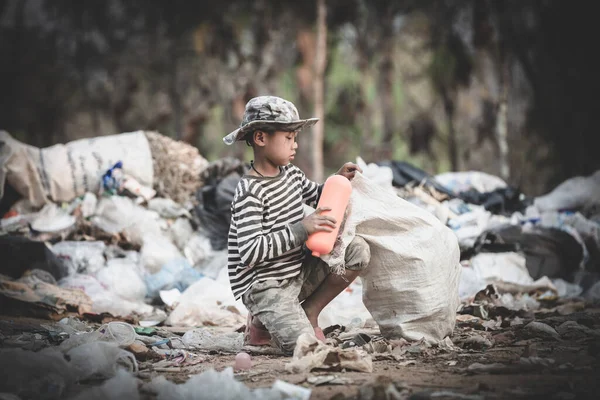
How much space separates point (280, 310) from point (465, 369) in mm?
880

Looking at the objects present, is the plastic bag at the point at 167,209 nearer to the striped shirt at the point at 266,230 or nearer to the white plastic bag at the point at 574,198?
the striped shirt at the point at 266,230

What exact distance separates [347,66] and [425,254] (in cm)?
1297

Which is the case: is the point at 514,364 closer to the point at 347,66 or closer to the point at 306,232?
the point at 306,232

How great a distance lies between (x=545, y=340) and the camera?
2887mm

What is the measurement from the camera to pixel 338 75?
15.4 metres

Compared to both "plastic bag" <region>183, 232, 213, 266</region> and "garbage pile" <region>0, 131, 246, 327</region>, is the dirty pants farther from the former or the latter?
"plastic bag" <region>183, 232, 213, 266</region>

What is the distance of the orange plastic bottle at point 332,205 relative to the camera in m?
2.75

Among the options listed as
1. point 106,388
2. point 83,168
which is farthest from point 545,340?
point 83,168

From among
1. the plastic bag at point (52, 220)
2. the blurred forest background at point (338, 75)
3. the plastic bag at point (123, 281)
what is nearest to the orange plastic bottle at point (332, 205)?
the plastic bag at point (123, 281)

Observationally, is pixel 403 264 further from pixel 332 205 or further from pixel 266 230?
pixel 266 230

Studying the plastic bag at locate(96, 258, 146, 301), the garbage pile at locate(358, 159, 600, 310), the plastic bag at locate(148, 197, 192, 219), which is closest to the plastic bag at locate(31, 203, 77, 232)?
the plastic bag at locate(148, 197, 192, 219)

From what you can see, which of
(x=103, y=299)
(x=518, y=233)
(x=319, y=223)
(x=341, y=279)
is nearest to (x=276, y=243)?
(x=319, y=223)

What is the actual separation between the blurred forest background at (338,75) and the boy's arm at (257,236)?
9540 millimetres

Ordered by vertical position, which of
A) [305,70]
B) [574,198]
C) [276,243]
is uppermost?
[305,70]
